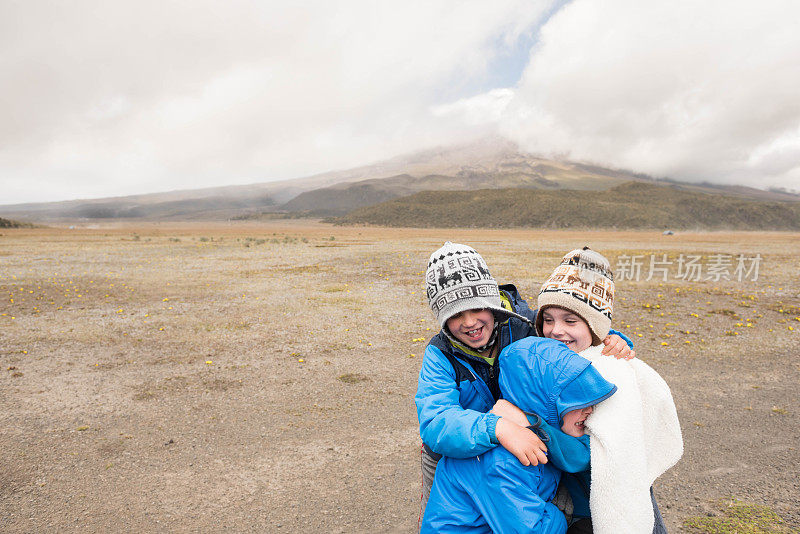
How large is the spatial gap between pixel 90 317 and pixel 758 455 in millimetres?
13315

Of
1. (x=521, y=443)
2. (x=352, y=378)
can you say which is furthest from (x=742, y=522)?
(x=352, y=378)

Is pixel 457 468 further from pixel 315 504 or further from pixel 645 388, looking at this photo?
pixel 315 504

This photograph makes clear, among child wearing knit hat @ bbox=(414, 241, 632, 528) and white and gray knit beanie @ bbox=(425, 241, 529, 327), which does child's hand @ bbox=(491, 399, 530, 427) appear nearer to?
child wearing knit hat @ bbox=(414, 241, 632, 528)

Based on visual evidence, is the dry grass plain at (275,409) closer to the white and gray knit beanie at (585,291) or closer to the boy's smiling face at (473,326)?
the boy's smiling face at (473,326)

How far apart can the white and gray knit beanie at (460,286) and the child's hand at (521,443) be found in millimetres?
670

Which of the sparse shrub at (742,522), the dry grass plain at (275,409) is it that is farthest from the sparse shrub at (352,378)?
the sparse shrub at (742,522)

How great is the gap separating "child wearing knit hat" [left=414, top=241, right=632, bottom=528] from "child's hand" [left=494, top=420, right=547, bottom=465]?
6.1 inches

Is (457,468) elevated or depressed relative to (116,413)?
elevated

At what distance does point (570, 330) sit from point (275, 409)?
489 cm

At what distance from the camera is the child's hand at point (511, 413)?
5.91 ft

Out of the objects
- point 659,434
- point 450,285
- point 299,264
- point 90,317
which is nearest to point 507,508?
point 659,434

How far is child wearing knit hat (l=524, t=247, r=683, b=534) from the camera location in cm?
170

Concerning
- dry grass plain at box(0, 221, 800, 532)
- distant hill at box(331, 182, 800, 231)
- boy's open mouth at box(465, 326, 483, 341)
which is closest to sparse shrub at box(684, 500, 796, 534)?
dry grass plain at box(0, 221, 800, 532)

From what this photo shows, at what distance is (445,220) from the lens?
132 m
